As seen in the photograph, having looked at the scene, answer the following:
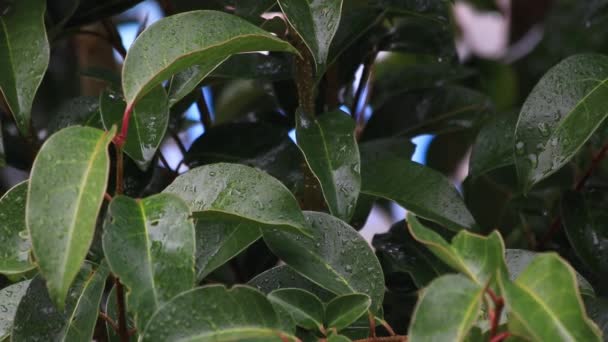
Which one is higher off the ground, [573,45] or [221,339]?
[221,339]

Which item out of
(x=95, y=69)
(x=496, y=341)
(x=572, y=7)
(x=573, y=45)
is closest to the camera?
(x=496, y=341)

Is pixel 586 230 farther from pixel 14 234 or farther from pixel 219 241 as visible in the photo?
pixel 14 234

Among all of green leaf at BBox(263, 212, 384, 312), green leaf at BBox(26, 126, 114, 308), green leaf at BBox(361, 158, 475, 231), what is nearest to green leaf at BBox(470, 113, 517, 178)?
green leaf at BBox(361, 158, 475, 231)

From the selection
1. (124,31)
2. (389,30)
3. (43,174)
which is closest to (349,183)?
(43,174)

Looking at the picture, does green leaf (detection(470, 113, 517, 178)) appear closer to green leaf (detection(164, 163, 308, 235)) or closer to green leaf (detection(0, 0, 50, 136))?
green leaf (detection(164, 163, 308, 235))

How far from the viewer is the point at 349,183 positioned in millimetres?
761

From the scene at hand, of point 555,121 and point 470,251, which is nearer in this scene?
point 470,251

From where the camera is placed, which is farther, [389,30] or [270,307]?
[389,30]

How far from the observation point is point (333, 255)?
0.73 m

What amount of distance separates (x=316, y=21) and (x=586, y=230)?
0.36 meters

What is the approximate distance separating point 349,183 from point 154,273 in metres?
0.23

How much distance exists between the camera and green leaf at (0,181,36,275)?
659 mm

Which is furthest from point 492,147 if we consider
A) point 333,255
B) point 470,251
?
point 470,251

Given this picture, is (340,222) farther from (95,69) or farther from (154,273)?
(95,69)
